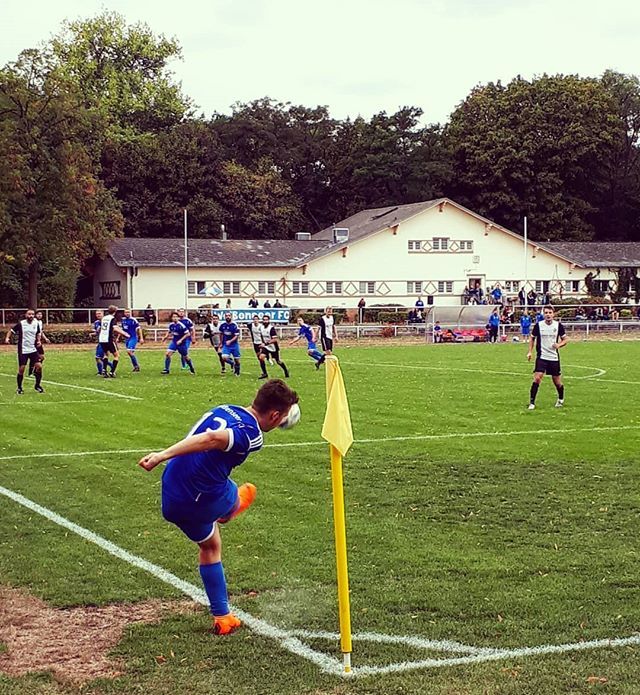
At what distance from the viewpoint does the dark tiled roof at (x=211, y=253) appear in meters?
68.2

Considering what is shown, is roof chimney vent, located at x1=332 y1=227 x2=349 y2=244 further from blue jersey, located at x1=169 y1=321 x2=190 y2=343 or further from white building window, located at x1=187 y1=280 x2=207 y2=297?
blue jersey, located at x1=169 y1=321 x2=190 y2=343

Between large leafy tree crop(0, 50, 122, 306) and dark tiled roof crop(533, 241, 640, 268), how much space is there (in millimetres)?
33062

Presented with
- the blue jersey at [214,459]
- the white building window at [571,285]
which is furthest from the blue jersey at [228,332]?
the white building window at [571,285]

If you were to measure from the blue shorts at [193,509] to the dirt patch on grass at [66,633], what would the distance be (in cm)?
86

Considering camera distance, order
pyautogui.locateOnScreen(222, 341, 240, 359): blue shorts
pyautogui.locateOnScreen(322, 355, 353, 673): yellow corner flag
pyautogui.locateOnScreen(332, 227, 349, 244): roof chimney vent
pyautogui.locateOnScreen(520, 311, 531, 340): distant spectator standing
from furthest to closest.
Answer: pyautogui.locateOnScreen(332, 227, 349, 244): roof chimney vent < pyautogui.locateOnScreen(520, 311, 531, 340): distant spectator standing < pyautogui.locateOnScreen(222, 341, 240, 359): blue shorts < pyautogui.locateOnScreen(322, 355, 353, 673): yellow corner flag

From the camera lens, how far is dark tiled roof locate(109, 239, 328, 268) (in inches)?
2685

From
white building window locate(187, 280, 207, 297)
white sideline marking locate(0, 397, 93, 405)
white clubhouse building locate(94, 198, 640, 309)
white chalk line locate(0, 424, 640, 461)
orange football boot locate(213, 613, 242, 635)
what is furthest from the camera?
white building window locate(187, 280, 207, 297)

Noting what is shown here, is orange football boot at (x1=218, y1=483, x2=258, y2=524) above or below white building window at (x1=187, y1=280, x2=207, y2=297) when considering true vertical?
below

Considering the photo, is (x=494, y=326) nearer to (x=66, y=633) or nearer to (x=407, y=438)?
(x=407, y=438)

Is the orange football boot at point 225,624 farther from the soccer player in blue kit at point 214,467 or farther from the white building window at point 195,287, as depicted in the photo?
the white building window at point 195,287

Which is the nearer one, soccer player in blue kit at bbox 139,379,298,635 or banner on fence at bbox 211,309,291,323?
soccer player in blue kit at bbox 139,379,298,635

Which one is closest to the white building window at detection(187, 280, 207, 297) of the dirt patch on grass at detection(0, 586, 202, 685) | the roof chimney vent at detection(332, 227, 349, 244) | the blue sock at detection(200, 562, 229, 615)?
the roof chimney vent at detection(332, 227, 349, 244)

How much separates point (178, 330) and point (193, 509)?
973 inches

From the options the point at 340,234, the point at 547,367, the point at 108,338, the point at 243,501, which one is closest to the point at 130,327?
the point at 108,338
